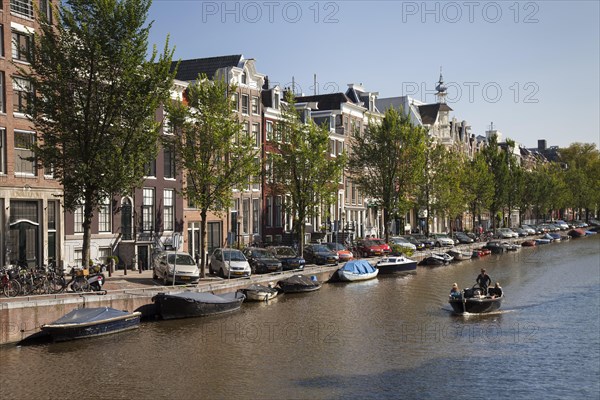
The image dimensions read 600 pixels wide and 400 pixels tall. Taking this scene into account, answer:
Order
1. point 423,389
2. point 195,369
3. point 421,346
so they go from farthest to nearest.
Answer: point 421,346
point 195,369
point 423,389

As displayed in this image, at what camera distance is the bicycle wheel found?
3106cm

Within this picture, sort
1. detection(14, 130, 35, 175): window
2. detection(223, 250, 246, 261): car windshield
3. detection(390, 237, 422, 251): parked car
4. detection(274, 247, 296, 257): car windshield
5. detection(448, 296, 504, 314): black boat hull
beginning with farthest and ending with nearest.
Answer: detection(390, 237, 422, 251): parked car, detection(274, 247, 296, 257): car windshield, detection(223, 250, 246, 261): car windshield, detection(14, 130, 35, 175): window, detection(448, 296, 504, 314): black boat hull

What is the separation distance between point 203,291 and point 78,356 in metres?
12.5

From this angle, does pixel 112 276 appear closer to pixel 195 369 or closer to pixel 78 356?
pixel 78 356

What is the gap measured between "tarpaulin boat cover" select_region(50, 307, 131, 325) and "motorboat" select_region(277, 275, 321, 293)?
1558 centimetres

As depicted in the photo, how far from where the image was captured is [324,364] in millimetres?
26375

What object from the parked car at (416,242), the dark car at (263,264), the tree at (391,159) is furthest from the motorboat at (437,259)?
the dark car at (263,264)

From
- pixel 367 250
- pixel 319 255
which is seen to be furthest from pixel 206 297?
pixel 367 250

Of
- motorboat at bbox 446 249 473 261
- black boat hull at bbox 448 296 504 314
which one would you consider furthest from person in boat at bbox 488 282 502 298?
motorboat at bbox 446 249 473 261

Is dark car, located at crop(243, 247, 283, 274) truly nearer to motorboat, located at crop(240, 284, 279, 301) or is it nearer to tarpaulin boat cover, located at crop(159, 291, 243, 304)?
motorboat, located at crop(240, 284, 279, 301)

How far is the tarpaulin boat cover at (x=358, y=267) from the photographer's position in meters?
53.8

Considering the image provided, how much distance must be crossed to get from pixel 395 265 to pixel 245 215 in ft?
47.9

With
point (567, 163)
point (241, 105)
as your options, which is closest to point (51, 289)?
point (241, 105)

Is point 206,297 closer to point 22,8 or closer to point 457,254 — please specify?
point 22,8
